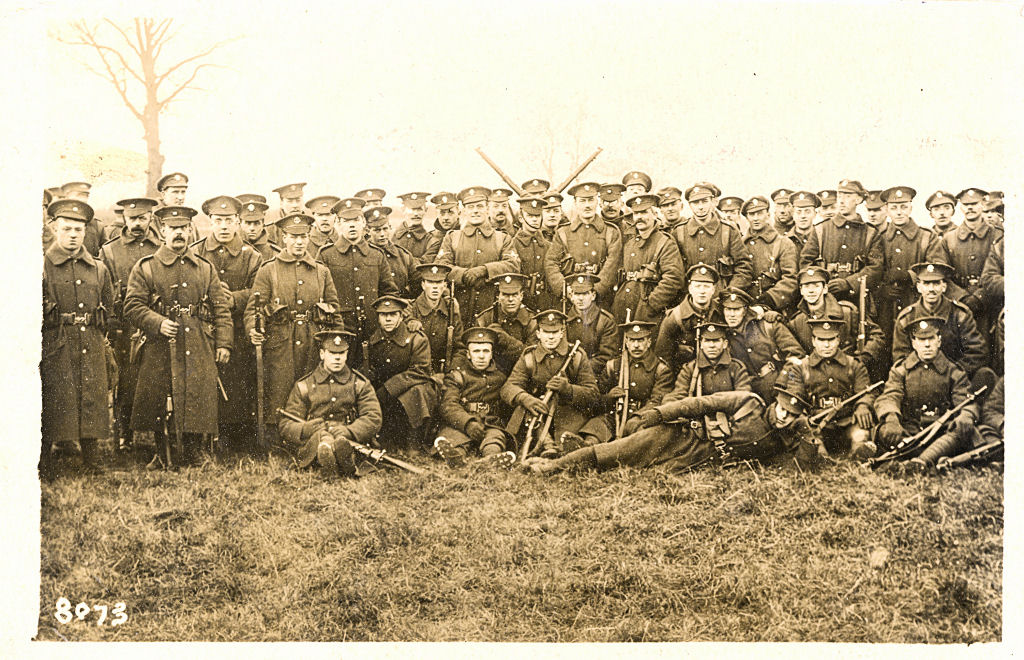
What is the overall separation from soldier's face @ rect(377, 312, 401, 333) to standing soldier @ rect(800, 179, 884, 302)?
2.59m

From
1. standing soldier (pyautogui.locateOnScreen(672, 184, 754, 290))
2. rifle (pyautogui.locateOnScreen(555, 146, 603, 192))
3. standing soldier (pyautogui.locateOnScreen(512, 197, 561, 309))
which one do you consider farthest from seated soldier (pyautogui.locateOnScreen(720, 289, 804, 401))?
rifle (pyautogui.locateOnScreen(555, 146, 603, 192))

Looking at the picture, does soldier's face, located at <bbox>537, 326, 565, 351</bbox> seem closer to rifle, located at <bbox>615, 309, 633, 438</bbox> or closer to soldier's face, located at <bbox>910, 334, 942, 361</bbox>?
rifle, located at <bbox>615, 309, 633, 438</bbox>

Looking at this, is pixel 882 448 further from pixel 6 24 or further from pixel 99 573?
pixel 6 24

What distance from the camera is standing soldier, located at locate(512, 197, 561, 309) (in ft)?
18.7

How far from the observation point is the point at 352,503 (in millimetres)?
5535

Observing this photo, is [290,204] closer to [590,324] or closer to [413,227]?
[413,227]

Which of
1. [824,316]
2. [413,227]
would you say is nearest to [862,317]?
[824,316]

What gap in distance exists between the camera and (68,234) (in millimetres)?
5508

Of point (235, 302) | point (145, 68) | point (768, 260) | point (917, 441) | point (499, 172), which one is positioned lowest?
point (917, 441)

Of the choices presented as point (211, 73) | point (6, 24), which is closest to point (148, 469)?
point (211, 73)

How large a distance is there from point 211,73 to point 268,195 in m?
0.85

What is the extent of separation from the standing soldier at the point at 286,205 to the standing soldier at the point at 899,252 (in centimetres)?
371

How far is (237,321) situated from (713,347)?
2973 millimetres

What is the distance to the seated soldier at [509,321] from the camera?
5.68 metres
